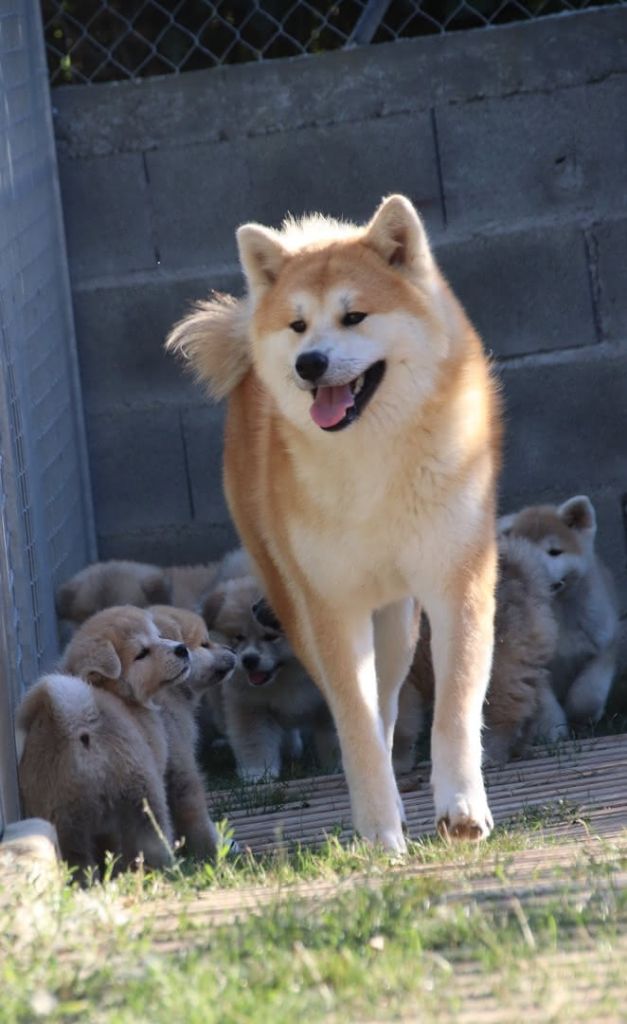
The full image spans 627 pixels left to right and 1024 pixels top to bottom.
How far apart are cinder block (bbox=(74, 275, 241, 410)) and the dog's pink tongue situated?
290 centimetres

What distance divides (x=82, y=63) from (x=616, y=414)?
119 inches

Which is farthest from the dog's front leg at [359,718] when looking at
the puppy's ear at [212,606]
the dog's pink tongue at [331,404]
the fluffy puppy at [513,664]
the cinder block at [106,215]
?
the cinder block at [106,215]

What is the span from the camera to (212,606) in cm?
666

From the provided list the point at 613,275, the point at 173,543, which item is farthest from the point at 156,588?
the point at 613,275

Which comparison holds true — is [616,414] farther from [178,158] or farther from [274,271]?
[274,271]

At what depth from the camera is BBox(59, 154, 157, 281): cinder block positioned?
7480 mm

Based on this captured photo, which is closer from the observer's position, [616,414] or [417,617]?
[417,617]

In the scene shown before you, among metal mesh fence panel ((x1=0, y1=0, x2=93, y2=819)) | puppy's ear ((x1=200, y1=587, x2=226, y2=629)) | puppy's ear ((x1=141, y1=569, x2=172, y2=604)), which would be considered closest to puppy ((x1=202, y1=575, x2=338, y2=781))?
puppy's ear ((x1=200, y1=587, x2=226, y2=629))

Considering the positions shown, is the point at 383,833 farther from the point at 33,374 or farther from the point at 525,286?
the point at 525,286

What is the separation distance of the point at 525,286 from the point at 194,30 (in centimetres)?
197

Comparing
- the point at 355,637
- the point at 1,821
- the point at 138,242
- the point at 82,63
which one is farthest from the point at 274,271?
the point at 82,63

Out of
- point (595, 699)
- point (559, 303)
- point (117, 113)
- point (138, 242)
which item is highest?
point (117, 113)

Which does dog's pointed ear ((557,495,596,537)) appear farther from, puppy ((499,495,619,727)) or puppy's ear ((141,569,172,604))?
puppy's ear ((141,569,172,604))

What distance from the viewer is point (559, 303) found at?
7.47m
